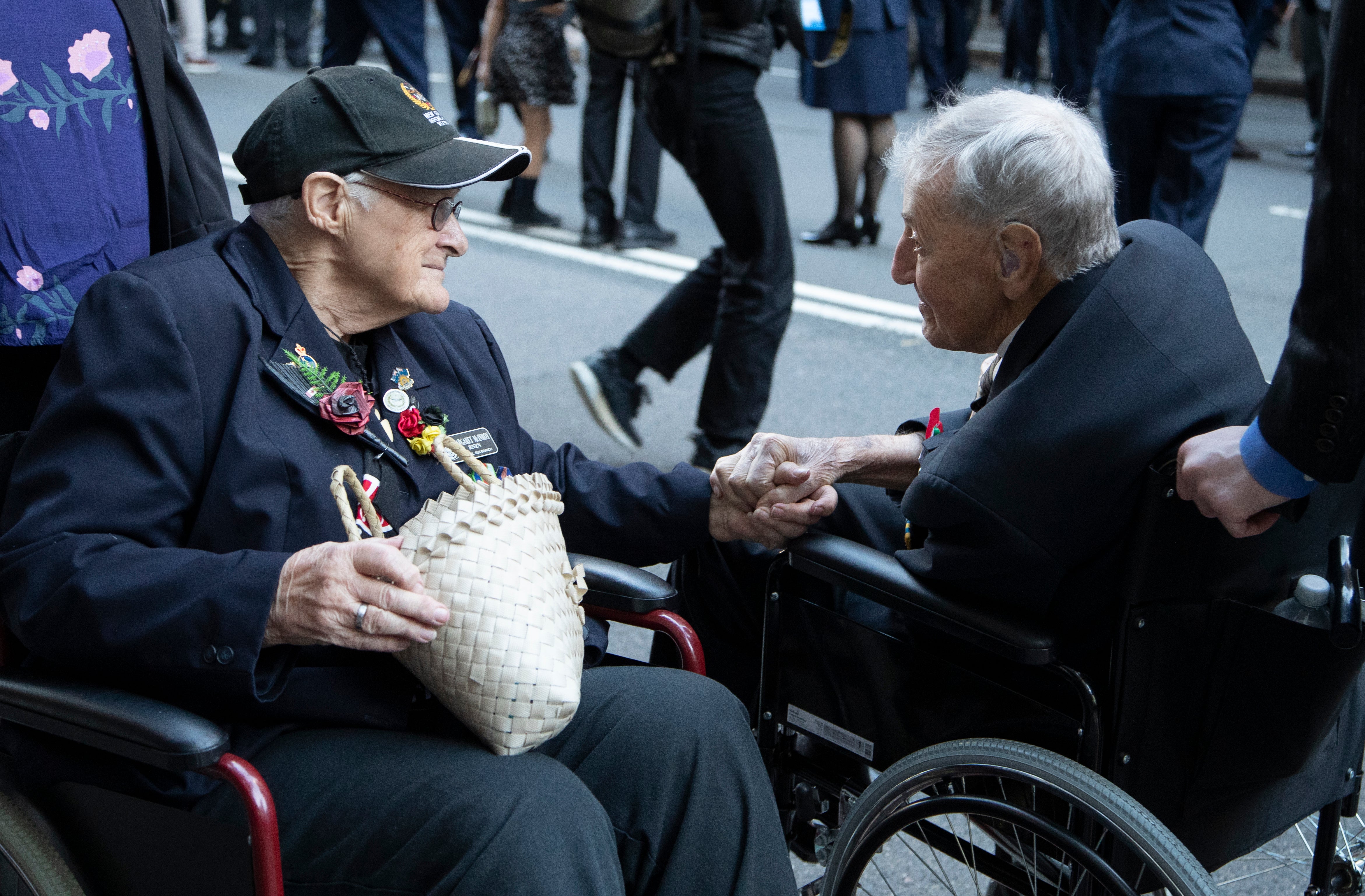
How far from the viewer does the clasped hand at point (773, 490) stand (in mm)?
2127

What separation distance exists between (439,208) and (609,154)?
16.8ft

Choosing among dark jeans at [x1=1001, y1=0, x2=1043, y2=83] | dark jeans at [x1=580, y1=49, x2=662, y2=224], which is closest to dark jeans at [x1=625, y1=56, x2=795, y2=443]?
dark jeans at [x1=580, y1=49, x2=662, y2=224]

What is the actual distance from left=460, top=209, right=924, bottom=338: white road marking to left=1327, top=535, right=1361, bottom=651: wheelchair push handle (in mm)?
3609

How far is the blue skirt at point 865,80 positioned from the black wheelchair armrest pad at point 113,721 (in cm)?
588

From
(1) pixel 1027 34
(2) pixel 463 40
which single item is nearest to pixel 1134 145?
(2) pixel 463 40

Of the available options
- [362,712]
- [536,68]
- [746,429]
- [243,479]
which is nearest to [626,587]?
[362,712]

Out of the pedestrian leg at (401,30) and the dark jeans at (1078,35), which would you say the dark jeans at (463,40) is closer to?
the pedestrian leg at (401,30)

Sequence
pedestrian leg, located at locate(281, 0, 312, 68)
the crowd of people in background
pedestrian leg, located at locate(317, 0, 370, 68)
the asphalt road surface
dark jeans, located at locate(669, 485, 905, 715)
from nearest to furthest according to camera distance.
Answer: the crowd of people in background
dark jeans, located at locate(669, 485, 905, 715)
the asphalt road surface
pedestrian leg, located at locate(317, 0, 370, 68)
pedestrian leg, located at locate(281, 0, 312, 68)

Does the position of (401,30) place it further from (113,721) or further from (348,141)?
(113,721)

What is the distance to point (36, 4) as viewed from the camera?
2.00 meters

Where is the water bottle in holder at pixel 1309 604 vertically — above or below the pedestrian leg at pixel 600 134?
above

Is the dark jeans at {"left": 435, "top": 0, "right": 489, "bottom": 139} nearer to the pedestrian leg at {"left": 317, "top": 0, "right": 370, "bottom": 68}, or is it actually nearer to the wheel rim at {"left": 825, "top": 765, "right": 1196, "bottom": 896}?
the pedestrian leg at {"left": 317, "top": 0, "right": 370, "bottom": 68}

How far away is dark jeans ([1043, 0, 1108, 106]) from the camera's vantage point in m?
9.80

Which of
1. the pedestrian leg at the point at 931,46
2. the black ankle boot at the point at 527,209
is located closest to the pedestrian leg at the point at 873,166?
the black ankle boot at the point at 527,209
